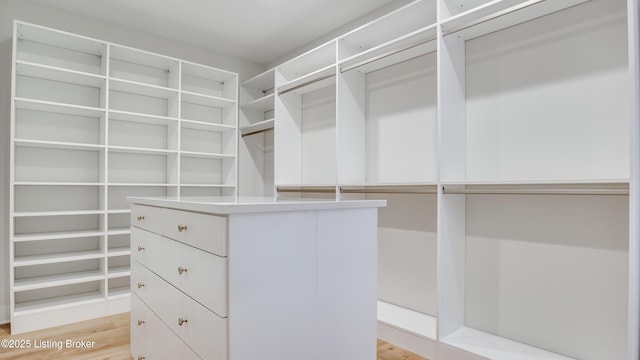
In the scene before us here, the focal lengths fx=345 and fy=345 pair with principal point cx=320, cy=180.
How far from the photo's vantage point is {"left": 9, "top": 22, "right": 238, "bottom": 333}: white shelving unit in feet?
8.96

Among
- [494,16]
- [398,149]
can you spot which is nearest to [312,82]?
[398,149]

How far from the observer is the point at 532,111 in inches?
78.0

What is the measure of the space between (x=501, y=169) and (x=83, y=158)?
11.1 ft

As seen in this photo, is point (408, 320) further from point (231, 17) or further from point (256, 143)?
point (231, 17)

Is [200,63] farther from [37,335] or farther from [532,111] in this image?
[532,111]

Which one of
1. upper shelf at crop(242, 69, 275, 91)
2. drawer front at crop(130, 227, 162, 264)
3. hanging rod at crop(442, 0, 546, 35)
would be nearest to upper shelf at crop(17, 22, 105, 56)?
Answer: upper shelf at crop(242, 69, 275, 91)

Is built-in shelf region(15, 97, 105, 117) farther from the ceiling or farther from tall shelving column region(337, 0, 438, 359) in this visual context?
tall shelving column region(337, 0, 438, 359)

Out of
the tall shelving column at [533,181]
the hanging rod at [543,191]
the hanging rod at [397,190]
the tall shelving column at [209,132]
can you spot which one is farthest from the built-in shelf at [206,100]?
the hanging rod at [543,191]

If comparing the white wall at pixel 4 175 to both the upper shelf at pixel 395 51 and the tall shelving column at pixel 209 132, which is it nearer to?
the tall shelving column at pixel 209 132

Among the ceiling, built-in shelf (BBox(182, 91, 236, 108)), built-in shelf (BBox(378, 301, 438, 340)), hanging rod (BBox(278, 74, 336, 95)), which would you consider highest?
the ceiling

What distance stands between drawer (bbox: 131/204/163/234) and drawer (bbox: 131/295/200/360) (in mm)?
432

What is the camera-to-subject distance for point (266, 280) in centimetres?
118

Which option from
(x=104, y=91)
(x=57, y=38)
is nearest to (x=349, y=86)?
(x=104, y=91)

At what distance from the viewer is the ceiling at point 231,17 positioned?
287 centimetres
